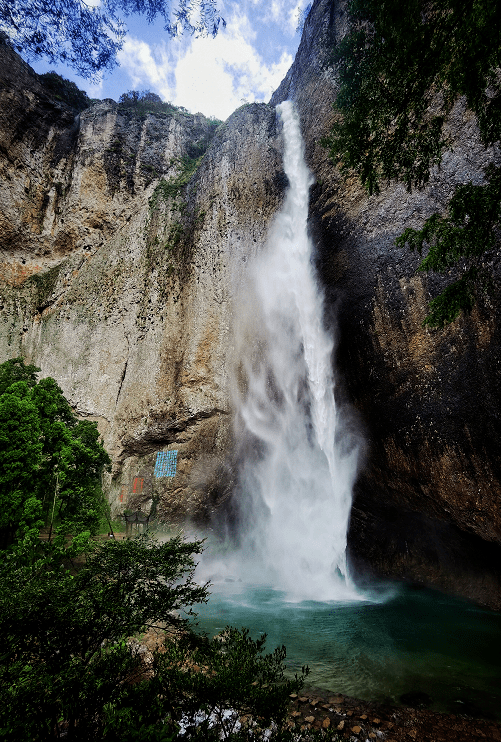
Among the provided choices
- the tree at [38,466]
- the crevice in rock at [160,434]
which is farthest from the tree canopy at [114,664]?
the crevice in rock at [160,434]

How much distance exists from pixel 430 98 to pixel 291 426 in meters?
12.7

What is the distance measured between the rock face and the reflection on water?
2395mm

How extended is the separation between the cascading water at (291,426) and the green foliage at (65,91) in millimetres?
19187

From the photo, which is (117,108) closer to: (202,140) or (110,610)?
(202,140)

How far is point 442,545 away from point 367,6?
568 inches

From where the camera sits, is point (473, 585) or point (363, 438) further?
point (363, 438)

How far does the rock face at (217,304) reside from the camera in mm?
10820

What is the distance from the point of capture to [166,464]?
17.0m

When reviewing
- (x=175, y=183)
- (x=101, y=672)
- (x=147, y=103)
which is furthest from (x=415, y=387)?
(x=147, y=103)

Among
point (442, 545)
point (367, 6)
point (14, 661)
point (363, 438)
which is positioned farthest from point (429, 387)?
point (14, 661)

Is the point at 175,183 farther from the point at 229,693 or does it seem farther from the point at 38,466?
the point at 229,693

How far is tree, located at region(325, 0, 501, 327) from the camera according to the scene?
12.9ft

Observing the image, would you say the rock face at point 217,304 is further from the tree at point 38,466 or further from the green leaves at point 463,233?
the tree at point 38,466

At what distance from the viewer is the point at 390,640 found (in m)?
7.67
